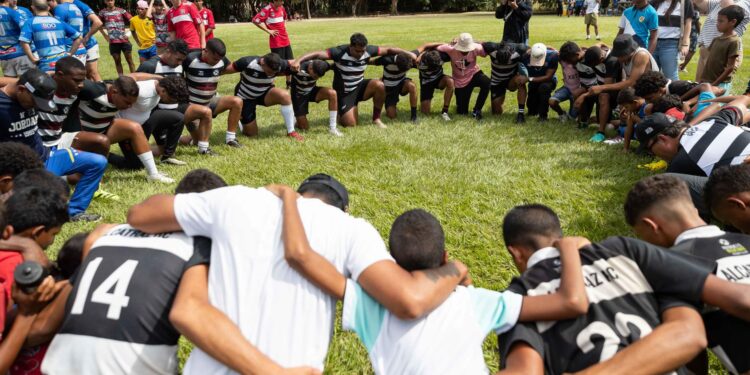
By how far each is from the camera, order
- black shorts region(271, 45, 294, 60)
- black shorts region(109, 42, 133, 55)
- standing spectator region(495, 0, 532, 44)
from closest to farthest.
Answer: standing spectator region(495, 0, 532, 44), black shorts region(271, 45, 294, 60), black shorts region(109, 42, 133, 55)

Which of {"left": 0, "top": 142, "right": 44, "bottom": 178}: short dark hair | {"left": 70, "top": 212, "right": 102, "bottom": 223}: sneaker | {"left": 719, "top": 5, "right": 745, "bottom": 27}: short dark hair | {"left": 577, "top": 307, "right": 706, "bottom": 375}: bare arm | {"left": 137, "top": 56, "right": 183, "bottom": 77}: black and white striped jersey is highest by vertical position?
{"left": 719, "top": 5, "right": 745, "bottom": 27}: short dark hair

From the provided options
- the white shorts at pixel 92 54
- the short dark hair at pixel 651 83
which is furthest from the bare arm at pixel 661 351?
the white shorts at pixel 92 54

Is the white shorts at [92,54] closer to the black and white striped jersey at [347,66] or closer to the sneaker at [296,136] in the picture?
the black and white striped jersey at [347,66]

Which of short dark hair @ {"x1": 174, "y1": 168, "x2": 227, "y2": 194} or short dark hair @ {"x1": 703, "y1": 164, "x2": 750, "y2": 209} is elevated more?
short dark hair @ {"x1": 174, "y1": 168, "x2": 227, "y2": 194}

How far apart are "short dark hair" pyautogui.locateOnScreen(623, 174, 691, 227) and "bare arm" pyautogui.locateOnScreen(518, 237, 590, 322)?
1.92 feet

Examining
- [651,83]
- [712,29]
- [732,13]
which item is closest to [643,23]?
[712,29]

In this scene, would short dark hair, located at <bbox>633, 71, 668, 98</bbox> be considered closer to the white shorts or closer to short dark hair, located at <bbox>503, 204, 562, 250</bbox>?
short dark hair, located at <bbox>503, 204, 562, 250</bbox>

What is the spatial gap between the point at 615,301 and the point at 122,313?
1916mm

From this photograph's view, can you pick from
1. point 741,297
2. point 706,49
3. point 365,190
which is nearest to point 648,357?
point 741,297

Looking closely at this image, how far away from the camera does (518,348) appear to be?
2037 mm

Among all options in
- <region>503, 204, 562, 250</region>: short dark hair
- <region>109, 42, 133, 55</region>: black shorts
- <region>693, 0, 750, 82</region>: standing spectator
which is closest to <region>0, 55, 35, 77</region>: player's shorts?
<region>109, 42, 133, 55</region>: black shorts

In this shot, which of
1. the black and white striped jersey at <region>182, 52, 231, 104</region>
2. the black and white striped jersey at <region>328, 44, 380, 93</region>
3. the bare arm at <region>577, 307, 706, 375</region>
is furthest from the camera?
the black and white striped jersey at <region>328, 44, 380, 93</region>

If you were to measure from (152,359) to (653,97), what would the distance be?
19.4 feet

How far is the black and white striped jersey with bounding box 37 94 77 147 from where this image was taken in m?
4.84
